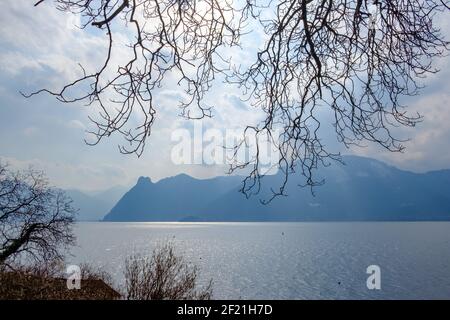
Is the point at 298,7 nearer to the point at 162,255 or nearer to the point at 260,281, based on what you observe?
the point at 162,255

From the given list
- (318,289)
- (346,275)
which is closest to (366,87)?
(318,289)

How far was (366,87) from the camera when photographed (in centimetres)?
384

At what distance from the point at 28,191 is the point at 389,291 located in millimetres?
48806

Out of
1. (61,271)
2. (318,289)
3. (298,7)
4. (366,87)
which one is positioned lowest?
(318,289)

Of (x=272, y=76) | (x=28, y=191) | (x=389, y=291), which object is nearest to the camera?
(x=272, y=76)

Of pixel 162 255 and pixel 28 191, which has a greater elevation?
pixel 28 191

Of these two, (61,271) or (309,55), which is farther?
(61,271)

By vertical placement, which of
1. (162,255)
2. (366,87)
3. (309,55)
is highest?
(309,55)
